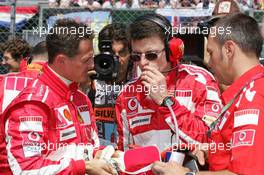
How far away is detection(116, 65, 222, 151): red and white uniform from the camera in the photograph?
3.60m

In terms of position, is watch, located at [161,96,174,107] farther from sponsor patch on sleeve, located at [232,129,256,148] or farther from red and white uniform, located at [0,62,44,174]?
red and white uniform, located at [0,62,44,174]

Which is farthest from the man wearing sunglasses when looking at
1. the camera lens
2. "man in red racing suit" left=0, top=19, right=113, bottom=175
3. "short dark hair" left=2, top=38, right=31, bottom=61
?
"short dark hair" left=2, top=38, right=31, bottom=61

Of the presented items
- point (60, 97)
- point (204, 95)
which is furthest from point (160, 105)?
point (60, 97)

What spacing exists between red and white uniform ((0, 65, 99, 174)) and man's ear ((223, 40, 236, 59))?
97 centimetres

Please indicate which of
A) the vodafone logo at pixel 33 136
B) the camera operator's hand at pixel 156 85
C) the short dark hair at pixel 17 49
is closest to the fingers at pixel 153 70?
the camera operator's hand at pixel 156 85

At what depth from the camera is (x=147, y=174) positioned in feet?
10.8

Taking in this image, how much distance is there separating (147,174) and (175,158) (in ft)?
1.27

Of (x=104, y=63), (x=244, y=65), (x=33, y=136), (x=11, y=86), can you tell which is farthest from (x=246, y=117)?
(x=11, y=86)

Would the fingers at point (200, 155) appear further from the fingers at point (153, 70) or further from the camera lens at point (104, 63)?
the camera lens at point (104, 63)

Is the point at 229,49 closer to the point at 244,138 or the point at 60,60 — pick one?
the point at 244,138

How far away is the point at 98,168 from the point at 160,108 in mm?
538

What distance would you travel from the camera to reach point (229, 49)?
2.91m

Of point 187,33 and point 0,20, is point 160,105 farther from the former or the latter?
point 0,20

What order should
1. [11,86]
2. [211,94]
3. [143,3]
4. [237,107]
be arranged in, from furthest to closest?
1. [143,3]
2. [11,86]
3. [211,94]
4. [237,107]
